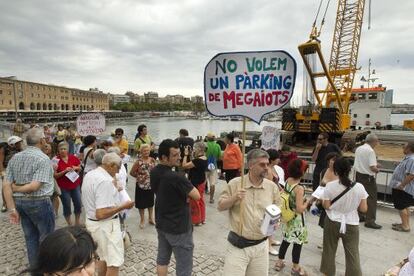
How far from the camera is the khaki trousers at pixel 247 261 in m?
2.46

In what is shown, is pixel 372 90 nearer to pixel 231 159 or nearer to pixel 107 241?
pixel 231 159

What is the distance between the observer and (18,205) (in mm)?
3152

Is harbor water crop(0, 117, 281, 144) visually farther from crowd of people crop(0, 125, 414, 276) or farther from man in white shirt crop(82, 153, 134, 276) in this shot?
man in white shirt crop(82, 153, 134, 276)

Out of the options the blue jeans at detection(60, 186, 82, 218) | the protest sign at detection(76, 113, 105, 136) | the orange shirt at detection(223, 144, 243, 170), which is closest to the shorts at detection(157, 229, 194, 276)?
the blue jeans at detection(60, 186, 82, 218)

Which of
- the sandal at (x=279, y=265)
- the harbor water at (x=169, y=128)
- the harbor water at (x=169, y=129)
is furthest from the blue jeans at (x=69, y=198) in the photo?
the harbor water at (x=169, y=129)

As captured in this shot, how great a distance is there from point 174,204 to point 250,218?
2.51 feet

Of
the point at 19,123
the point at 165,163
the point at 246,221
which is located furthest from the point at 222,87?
the point at 19,123

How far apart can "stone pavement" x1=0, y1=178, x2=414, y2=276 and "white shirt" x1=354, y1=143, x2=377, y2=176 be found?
1169 millimetres

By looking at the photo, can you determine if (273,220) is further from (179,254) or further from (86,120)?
(86,120)

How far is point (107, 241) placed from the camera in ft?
9.24

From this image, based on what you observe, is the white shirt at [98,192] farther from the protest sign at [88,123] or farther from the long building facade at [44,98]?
the long building facade at [44,98]

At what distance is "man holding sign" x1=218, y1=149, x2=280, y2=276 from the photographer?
246 centimetres

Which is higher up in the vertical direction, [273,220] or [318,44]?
[318,44]

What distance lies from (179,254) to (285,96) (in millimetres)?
1928
